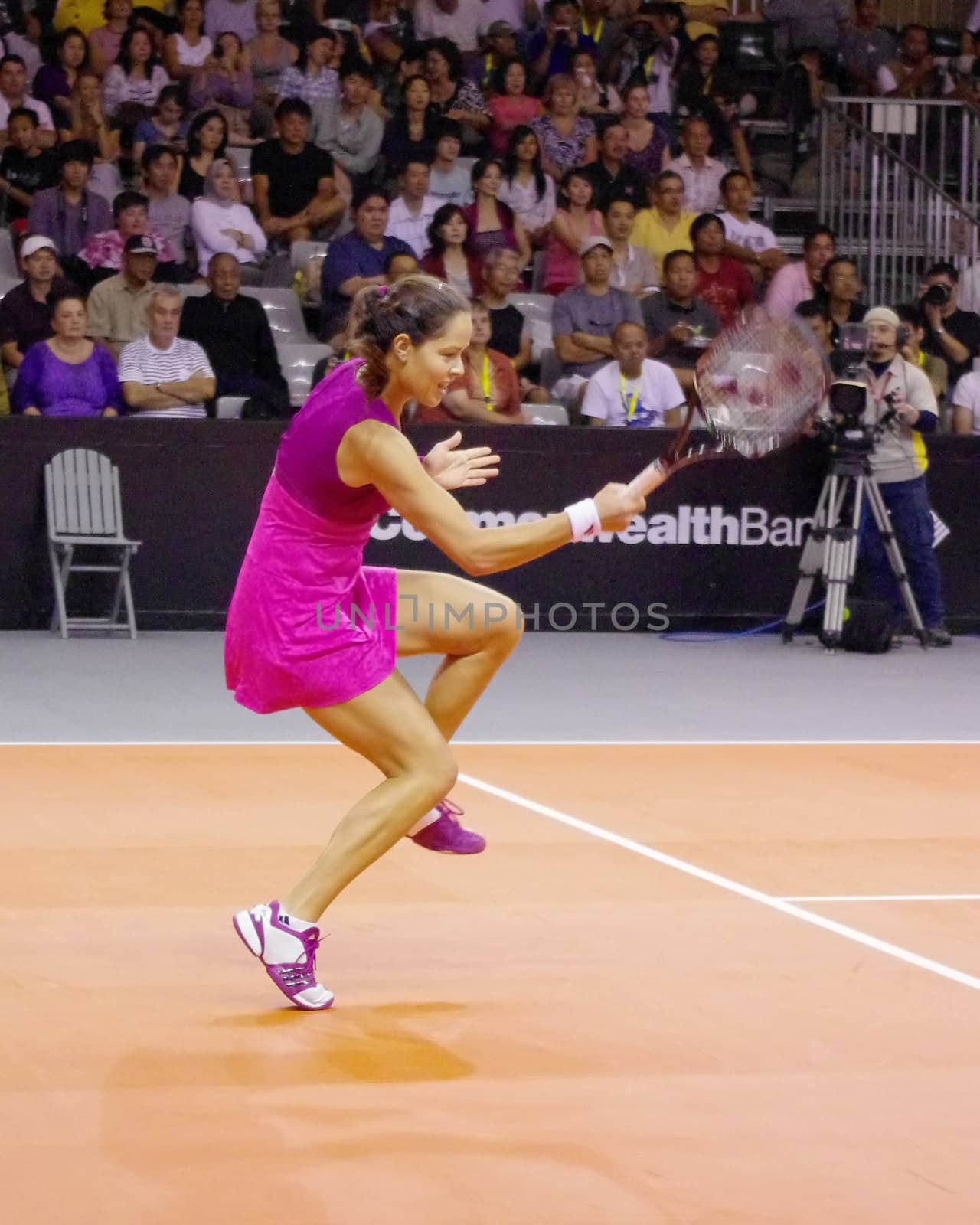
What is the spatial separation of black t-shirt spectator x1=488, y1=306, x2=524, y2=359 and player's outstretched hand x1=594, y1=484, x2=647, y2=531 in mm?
9403

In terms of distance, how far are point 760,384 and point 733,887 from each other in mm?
1619

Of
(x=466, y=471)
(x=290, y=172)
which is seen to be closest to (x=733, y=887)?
(x=466, y=471)

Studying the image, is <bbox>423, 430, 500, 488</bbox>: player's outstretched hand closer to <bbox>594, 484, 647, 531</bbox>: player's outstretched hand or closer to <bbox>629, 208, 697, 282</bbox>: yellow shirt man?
<bbox>594, 484, 647, 531</bbox>: player's outstretched hand

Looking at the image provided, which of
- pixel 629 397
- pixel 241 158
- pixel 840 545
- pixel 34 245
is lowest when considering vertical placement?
pixel 840 545

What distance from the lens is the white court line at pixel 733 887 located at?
5.30m

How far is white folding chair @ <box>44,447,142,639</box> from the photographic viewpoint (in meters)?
12.4

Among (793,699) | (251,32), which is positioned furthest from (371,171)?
(793,699)

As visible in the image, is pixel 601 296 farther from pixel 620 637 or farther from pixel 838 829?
pixel 838 829

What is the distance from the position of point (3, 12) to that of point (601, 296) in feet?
18.1

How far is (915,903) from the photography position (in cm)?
604

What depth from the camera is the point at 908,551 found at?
42.8ft

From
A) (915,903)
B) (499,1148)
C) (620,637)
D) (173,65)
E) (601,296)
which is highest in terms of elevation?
(173,65)

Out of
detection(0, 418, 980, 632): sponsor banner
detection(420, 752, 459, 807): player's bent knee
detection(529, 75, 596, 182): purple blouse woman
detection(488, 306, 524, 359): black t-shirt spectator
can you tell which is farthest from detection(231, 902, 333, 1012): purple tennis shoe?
detection(529, 75, 596, 182): purple blouse woman

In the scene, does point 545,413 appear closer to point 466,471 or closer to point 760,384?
point 760,384
